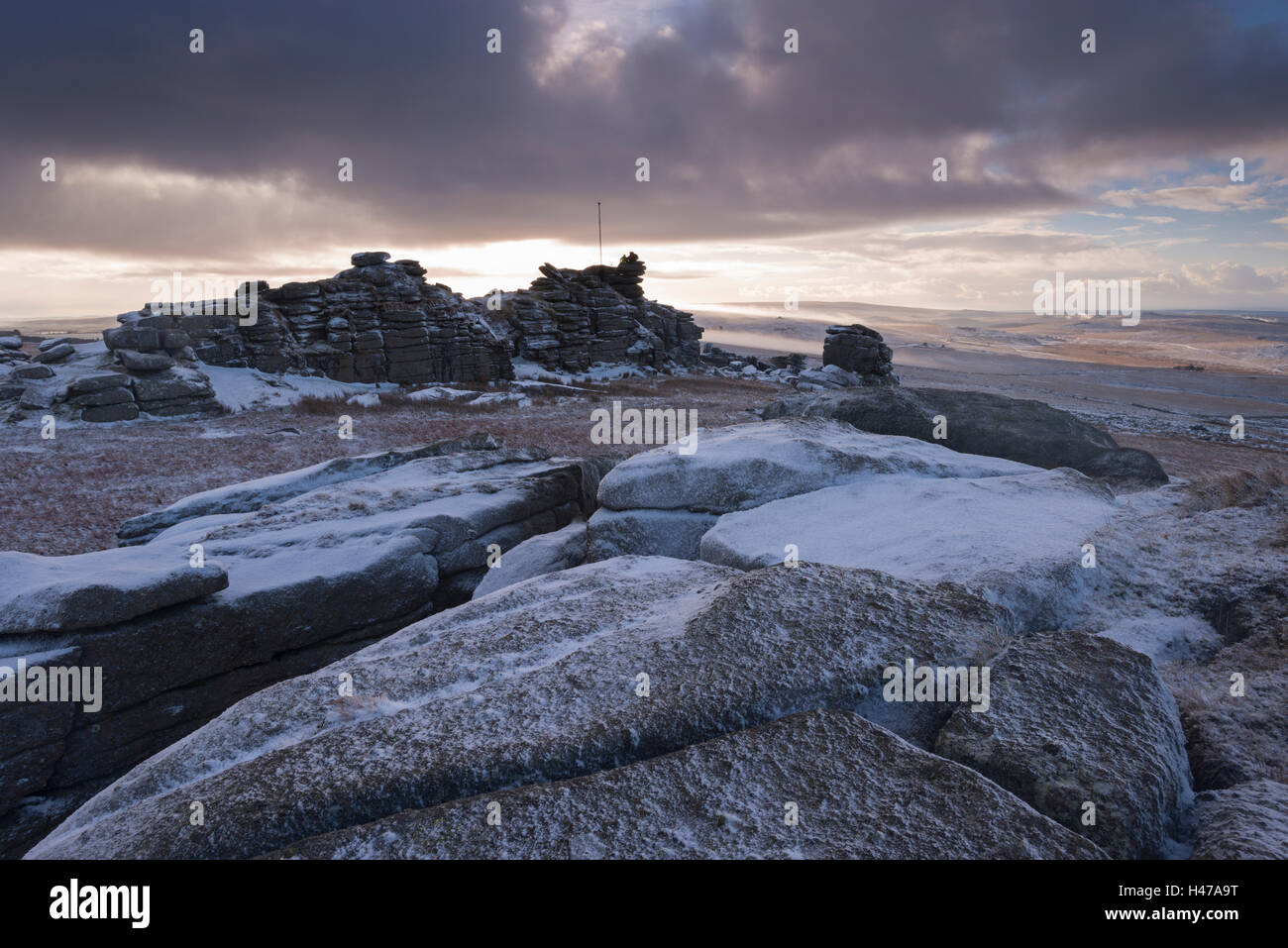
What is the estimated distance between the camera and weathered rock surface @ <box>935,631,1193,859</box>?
397 centimetres

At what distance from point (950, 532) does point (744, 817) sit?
5.41m

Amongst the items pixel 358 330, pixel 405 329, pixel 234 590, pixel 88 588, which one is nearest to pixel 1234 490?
pixel 234 590

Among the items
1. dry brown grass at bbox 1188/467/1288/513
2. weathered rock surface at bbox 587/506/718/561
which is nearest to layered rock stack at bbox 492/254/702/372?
weathered rock surface at bbox 587/506/718/561

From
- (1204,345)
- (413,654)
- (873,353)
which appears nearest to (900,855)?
(413,654)

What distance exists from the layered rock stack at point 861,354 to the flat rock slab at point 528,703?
179 ft

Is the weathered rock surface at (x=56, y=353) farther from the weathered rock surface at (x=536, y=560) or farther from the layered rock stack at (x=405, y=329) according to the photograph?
the weathered rock surface at (x=536, y=560)

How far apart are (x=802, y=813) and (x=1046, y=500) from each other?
7.54 meters

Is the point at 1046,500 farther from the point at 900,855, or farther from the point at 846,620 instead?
the point at 900,855

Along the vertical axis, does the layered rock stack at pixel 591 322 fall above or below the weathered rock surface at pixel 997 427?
above

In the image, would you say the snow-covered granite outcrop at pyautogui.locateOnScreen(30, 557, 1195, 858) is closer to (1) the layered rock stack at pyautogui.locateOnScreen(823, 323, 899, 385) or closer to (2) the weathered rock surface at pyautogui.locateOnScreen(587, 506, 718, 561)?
(2) the weathered rock surface at pyautogui.locateOnScreen(587, 506, 718, 561)

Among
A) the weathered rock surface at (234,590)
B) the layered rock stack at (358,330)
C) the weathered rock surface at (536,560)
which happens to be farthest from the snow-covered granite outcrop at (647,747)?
the layered rock stack at (358,330)

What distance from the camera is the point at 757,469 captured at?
35.0 feet

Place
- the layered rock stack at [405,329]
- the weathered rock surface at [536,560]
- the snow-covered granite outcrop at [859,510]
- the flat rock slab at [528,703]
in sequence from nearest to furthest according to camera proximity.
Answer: the flat rock slab at [528,703], the snow-covered granite outcrop at [859,510], the weathered rock surface at [536,560], the layered rock stack at [405,329]

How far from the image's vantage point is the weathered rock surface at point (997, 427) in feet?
44.7
